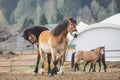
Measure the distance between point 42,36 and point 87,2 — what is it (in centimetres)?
15569

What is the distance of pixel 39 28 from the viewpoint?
55.4ft

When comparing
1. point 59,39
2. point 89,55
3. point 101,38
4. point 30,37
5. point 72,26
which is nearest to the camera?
point 72,26

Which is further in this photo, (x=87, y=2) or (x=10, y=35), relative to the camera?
(x=87, y=2)

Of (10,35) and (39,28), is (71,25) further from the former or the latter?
(10,35)

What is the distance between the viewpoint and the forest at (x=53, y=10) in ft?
472

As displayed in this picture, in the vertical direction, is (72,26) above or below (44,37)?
above

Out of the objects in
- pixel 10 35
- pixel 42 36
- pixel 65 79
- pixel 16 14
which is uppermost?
pixel 16 14

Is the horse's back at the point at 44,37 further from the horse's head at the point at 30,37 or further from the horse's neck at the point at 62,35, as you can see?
the horse's head at the point at 30,37

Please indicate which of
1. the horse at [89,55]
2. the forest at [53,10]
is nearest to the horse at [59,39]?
the horse at [89,55]

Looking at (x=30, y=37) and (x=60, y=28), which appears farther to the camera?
(x=30, y=37)

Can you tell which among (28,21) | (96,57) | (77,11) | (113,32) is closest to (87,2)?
(77,11)

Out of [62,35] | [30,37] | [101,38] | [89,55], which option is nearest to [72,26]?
[62,35]

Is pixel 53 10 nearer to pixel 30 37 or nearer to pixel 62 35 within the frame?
pixel 30 37

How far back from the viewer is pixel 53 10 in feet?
508
